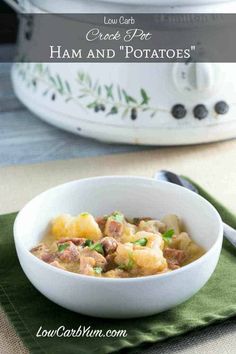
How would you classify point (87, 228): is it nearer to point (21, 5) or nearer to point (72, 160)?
point (72, 160)

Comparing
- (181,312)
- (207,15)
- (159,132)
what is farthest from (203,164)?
(181,312)

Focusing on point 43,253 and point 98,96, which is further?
point 98,96

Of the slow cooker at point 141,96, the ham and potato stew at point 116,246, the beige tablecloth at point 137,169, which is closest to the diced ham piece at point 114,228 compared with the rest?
the ham and potato stew at point 116,246

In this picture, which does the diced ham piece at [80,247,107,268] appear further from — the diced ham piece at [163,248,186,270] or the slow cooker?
the slow cooker

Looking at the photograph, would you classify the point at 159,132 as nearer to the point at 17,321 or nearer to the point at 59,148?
the point at 59,148

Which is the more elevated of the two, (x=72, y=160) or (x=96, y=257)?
(x=96, y=257)

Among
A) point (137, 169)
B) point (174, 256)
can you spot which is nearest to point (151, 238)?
point (174, 256)

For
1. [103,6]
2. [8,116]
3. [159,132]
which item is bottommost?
[8,116]

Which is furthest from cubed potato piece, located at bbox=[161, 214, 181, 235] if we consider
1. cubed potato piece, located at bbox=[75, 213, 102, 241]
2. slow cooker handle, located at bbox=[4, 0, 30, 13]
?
slow cooker handle, located at bbox=[4, 0, 30, 13]
